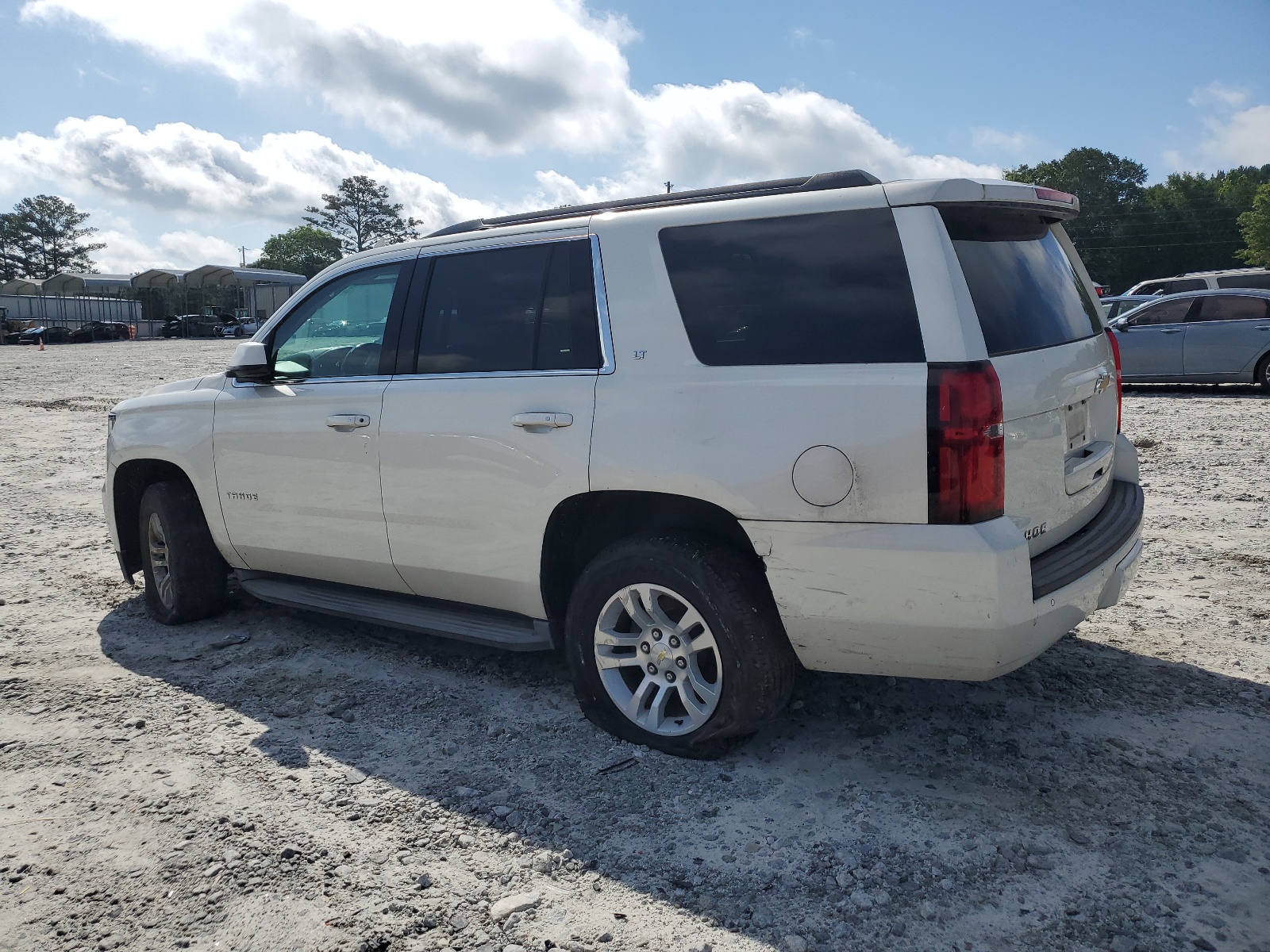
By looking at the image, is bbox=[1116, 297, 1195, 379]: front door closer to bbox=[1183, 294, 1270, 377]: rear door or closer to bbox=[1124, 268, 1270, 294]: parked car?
bbox=[1183, 294, 1270, 377]: rear door

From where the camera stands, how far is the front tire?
3279 millimetres

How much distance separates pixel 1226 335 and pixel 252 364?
48.6 feet

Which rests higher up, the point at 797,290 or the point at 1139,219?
the point at 1139,219

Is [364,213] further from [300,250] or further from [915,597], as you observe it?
[915,597]

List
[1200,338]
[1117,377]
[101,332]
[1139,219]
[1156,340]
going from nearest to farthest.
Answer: [1117,377]
[1200,338]
[1156,340]
[101,332]
[1139,219]

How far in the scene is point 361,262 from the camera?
15.0 ft

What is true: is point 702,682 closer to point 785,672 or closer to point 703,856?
point 785,672

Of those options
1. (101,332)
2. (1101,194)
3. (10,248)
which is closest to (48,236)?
(10,248)

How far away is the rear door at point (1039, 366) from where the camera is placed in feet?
10.0

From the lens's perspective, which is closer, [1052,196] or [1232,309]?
[1052,196]

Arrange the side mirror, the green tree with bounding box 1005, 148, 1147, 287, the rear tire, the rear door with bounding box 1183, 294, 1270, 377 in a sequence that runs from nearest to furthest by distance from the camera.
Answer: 1. the side mirror
2. the rear tire
3. the rear door with bounding box 1183, 294, 1270, 377
4. the green tree with bounding box 1005, 148, 1147, 287

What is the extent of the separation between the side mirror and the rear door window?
47.9ft

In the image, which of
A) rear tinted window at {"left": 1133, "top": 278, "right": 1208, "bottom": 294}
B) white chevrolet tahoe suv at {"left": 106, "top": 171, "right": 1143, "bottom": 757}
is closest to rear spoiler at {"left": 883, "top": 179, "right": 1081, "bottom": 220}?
white chevrolet tahoe suv at {"left": 106, "top": 171, "right": 1143, "bottom": 757}

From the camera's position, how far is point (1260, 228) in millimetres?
69062
